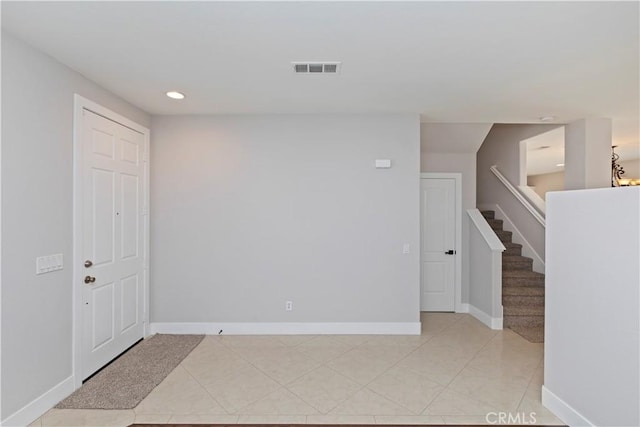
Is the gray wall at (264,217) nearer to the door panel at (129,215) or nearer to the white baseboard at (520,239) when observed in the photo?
the door panel at (129,215)

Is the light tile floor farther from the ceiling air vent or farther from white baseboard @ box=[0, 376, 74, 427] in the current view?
the ceiling air vent

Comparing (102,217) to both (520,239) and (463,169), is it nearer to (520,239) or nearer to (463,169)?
(463,169)

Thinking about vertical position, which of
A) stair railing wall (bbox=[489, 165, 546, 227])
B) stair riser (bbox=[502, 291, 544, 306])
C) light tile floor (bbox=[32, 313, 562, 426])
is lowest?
light tile floor (bbox=[32, 313, 562, 426])

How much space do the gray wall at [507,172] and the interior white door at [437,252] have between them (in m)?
1.48

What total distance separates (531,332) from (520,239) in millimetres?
1904

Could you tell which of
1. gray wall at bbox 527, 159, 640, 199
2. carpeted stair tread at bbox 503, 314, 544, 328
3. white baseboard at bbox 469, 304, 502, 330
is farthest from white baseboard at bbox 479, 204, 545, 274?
gray wall at bbox 527, 159, 640, 199

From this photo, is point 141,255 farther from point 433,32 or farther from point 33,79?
point 433,32

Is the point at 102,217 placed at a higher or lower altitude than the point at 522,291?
higher

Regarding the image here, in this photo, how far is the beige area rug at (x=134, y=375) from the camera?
240cm

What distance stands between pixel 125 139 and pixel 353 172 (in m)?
2.61

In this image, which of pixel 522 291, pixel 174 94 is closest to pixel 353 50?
pixel 174 94

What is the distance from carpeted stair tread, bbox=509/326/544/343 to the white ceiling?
2736mm

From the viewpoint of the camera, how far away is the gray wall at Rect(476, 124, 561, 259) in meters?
4.93

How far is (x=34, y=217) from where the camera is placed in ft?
7.24
